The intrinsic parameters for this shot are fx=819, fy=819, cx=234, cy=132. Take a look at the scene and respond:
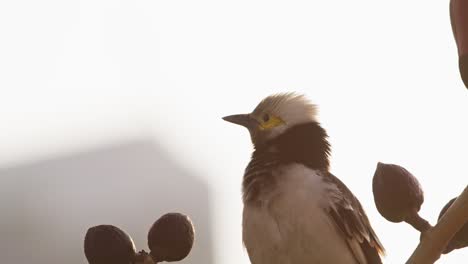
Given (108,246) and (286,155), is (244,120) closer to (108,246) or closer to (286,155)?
(286,155)

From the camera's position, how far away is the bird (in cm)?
270

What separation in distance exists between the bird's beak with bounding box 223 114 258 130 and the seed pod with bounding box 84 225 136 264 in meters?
1.77

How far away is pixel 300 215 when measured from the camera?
272cm

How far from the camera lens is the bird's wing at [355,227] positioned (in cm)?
276

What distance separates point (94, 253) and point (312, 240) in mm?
1103

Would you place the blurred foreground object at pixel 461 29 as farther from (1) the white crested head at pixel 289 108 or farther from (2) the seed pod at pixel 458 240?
(1) the white crested head at pixel 289 108

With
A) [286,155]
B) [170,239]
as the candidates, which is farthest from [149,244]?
[286,155]

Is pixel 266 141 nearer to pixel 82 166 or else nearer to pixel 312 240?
pixel 312 240

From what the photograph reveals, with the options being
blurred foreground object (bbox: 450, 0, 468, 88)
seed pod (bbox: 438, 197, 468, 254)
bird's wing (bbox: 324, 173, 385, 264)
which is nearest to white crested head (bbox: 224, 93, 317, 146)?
bird's wing (bbox: 324, 173, 385, 264)

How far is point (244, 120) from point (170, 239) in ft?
6.01

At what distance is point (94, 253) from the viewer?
5.73 ft

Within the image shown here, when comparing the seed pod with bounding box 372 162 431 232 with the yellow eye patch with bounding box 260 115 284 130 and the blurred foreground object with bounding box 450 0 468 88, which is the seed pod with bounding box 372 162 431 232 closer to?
the blurred foreground object with bounding box 450 0 468 88

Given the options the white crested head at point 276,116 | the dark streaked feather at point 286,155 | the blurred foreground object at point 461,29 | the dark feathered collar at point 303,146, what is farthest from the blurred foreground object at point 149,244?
the white crested head at point 276,116

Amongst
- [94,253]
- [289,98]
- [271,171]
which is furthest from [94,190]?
[94,253]
